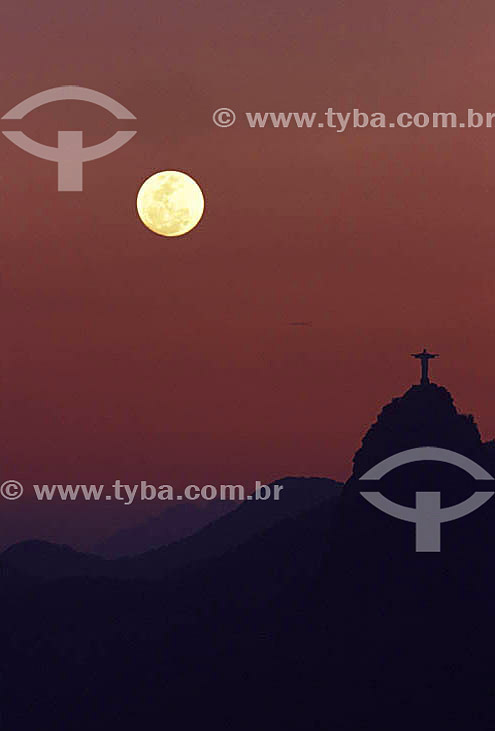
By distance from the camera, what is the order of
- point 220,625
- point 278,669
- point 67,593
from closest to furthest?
point 278,669, point 220,625, point 67,593

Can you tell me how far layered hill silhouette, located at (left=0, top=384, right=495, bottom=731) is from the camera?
145 m

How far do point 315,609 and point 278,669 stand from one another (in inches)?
346

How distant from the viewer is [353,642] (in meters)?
153

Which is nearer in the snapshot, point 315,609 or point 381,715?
point 381,715

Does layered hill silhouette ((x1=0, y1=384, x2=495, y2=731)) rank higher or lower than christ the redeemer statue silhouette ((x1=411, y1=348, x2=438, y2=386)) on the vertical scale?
lower

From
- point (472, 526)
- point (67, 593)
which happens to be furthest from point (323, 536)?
point (67, 593)

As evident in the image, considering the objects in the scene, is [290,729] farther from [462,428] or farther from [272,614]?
[462,428]

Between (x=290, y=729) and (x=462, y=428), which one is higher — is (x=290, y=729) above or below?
below

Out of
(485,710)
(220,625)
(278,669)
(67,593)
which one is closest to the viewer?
(485,710)

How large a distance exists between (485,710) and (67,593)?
78788 mm

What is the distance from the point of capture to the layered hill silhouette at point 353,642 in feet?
476

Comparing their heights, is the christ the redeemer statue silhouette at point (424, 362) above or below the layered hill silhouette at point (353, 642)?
above

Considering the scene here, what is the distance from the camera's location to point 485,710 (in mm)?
142000

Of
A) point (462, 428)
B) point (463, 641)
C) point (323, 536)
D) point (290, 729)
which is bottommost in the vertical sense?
point (290, 729)
